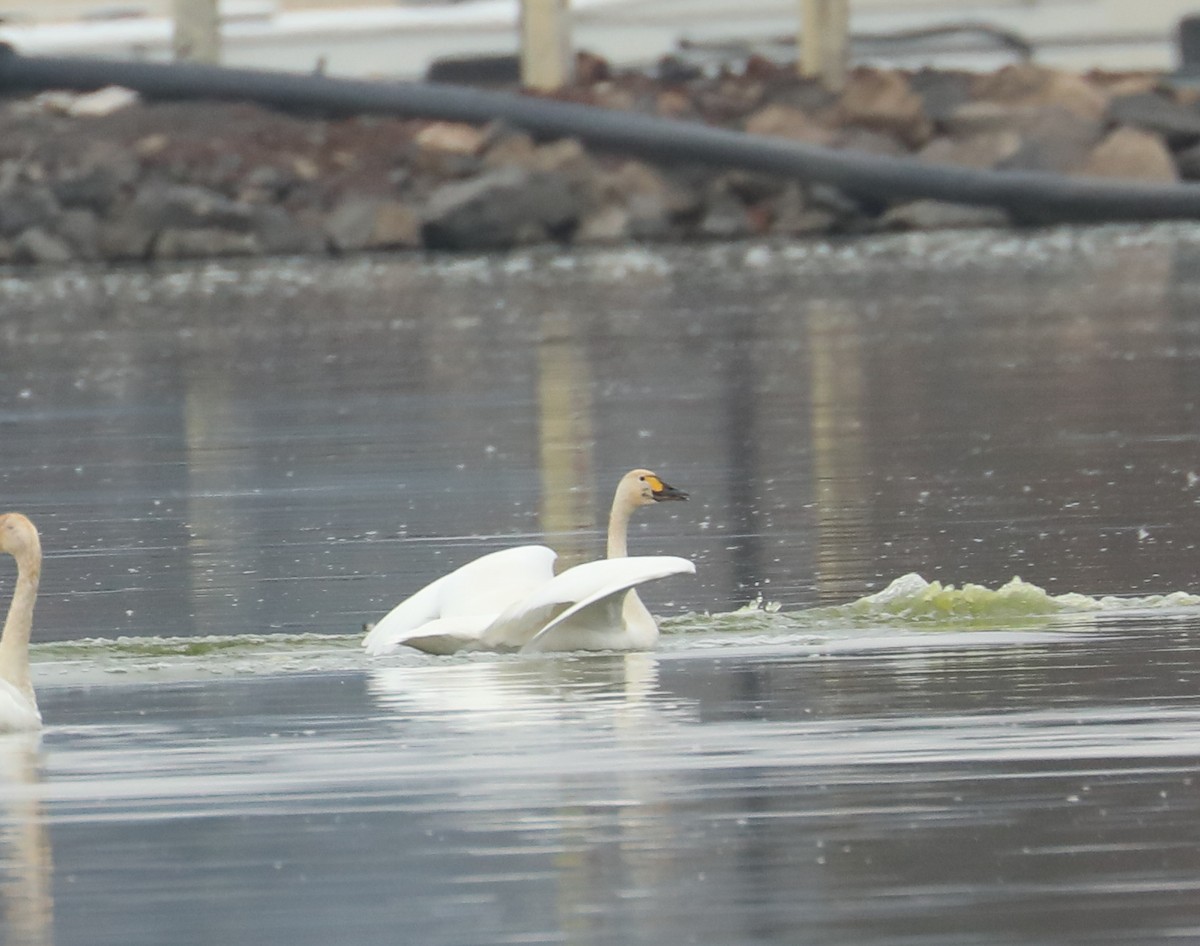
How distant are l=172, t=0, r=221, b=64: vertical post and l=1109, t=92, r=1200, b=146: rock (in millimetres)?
11306

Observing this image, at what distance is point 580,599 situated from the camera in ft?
33.0

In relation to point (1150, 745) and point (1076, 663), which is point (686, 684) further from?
point (1150, 745)

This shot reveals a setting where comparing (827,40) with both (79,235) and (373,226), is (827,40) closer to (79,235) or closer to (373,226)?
(373,226)

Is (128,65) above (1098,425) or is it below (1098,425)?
above

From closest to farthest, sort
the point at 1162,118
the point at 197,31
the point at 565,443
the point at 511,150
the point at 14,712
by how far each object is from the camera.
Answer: the point at 14,712
the point at 565,443
the point at 511,150
the point at 1162,118
the point at 197,31

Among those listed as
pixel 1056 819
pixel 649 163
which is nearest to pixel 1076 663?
pixel 1056 819

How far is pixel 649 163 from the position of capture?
132 feet

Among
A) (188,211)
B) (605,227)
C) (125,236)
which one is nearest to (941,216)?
(605,227)

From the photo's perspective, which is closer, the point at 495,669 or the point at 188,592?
the point at 495,669

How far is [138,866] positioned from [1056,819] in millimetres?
1956

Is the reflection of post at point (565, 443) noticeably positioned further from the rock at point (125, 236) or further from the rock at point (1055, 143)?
the rock at point (125, 236)

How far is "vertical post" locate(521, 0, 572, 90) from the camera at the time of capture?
42344 millimetres

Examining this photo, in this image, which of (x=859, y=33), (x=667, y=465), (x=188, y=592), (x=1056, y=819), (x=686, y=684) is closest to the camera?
(x=1056, y=819)

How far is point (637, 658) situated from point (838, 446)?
21.2 ft
